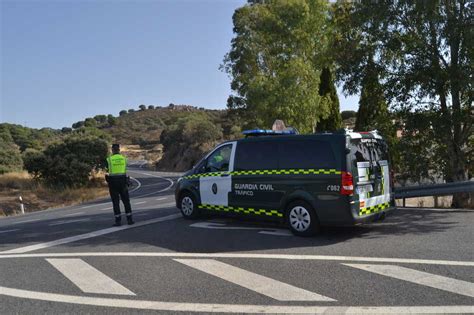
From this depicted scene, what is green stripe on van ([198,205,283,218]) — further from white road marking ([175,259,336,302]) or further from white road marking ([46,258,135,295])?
white road marking ([46,258,135,295])

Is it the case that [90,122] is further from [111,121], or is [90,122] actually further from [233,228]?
[233,228]

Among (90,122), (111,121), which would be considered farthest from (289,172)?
(90,122)

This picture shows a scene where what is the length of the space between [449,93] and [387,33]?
87.2 inches

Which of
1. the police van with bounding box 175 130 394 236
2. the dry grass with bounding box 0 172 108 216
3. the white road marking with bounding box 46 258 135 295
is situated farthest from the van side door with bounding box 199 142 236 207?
the dry grass with bounding box 0 172 108 216

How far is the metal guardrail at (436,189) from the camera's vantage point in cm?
1036

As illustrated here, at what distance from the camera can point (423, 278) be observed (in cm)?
555

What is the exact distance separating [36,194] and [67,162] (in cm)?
482

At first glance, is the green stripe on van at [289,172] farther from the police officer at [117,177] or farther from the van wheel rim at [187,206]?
the police officer at [117,177]

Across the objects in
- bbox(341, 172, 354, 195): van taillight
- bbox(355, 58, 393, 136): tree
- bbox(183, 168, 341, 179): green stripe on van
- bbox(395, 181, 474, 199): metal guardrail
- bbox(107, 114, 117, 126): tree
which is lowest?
bbox(395, 181, 474, 199): metal guardrail

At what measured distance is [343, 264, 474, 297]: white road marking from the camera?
16.8ft

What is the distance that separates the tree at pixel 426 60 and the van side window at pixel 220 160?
14.8 feet

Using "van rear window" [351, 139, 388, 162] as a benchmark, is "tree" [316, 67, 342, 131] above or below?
above

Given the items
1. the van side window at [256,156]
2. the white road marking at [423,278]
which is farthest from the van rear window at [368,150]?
the white road marking at [423,278]

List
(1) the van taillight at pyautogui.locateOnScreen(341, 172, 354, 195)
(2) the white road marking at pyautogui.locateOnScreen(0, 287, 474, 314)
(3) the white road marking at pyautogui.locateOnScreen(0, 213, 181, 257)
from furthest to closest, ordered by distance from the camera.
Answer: (3) the white road marking at pyautogui.locateOnScreen(0, 213, 181, 257)
(1) the van taillight at pyautogui.locateOnScreen(341, 172, 354, 195)
(2) the white road marking at pyautogui.locateOnScreen(0, 287, 474, 314)
